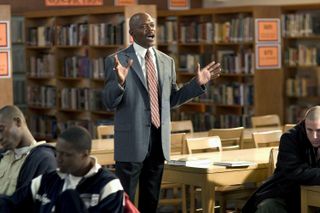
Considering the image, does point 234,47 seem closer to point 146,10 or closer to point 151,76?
point 146,10

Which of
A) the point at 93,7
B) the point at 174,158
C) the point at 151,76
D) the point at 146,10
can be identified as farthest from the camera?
the point at 93,7

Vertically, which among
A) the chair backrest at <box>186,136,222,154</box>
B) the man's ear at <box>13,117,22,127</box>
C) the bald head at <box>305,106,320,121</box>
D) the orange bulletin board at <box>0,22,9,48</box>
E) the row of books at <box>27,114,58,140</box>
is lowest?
the row of books at <box>27,114,58,140</box>

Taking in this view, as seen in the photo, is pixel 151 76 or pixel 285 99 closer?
pixel 151 76

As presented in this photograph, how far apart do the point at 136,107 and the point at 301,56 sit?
23.8ft

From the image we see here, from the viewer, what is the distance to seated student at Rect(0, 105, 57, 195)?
4.68m

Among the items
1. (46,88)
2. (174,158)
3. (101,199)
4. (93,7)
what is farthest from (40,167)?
(46,88)

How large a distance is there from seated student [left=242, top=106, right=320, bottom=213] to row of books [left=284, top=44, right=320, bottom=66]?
23.0 feet

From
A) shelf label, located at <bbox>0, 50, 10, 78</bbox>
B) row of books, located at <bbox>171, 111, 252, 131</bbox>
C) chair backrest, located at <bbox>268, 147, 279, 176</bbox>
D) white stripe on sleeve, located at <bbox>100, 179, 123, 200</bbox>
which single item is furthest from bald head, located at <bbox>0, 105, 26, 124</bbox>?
row of books, located at <bbox>171, 111, 252, 131</bbox>

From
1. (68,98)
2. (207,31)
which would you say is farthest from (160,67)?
(68,98)

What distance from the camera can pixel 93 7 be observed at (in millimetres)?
13188

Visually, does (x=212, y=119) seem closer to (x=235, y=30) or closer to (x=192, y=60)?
(x=192, y=60)

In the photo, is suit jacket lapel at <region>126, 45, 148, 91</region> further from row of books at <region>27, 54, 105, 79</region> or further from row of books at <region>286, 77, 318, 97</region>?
row of books at <region>286, 77, 318, 97</region>

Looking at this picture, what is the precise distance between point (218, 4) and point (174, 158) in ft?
27.3

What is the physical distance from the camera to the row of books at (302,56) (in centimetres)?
1312
